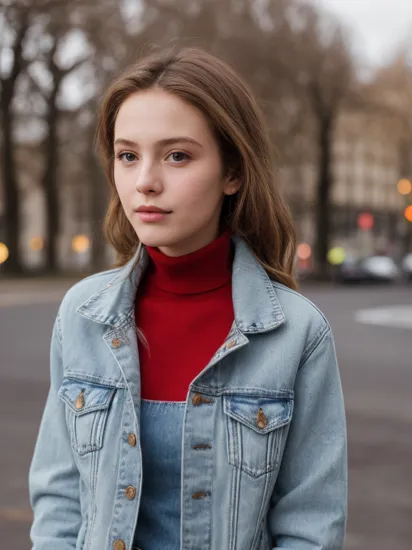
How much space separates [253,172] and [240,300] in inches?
11.0

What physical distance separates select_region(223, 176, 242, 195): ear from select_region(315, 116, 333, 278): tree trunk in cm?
3997

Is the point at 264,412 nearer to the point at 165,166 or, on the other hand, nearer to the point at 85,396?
the point at 85,396

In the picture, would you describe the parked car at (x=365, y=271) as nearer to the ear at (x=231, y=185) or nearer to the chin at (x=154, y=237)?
the ear at (x=231, y=185)

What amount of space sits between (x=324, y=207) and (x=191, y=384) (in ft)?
137

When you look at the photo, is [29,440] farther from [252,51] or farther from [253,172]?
[252,51]

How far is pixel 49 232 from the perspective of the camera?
135 feet

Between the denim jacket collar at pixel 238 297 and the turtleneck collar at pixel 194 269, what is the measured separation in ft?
0.14

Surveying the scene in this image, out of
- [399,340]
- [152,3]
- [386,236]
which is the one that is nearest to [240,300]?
[399,340]

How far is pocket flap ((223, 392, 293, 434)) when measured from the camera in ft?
6.48

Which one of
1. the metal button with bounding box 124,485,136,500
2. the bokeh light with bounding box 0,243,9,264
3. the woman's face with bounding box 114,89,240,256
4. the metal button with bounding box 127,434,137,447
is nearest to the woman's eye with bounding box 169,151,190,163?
the woman's face with bounding box 114,89,240,256

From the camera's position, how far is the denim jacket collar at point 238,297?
2037mm

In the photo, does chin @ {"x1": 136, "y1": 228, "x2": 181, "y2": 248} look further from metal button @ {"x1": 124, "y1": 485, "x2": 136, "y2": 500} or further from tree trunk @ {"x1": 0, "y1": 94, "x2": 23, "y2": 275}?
tree trunk @ {"x1": 0, "y1": 94, "x2": 23, "y2": 275}

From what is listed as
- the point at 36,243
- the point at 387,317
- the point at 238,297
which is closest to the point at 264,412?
the point at 238,297

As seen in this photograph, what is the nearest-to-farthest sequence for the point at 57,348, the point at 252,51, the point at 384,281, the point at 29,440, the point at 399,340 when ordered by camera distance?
1. the point at 57,348
2. the point at 29,440
3. the point at 399,340
4. the point at 252,51
5. the point at 384,281
